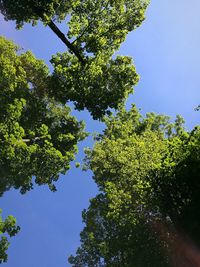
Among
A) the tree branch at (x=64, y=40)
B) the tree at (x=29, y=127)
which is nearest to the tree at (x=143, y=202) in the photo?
the tree at (x=29, y=127)

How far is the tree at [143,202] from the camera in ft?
56.8

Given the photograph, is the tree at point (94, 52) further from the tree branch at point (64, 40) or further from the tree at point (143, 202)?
the tree at point (143, 202)

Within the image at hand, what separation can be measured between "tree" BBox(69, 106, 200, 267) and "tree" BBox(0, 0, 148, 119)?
454 centimetres

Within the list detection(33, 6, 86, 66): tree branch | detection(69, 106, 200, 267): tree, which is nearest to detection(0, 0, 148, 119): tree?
detection(33, 6, 86, 66): tree branch

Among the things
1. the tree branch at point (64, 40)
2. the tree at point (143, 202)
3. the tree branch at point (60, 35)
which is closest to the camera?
the tree at point (143, 202)

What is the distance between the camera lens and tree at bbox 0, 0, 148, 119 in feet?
73.1

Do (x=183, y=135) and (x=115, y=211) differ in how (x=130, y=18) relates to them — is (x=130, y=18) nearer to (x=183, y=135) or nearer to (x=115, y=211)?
(x=183, y=135)

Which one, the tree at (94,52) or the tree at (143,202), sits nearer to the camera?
the tree at (143,202)

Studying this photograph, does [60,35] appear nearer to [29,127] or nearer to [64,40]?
[64,40]

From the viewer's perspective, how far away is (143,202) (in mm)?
21641

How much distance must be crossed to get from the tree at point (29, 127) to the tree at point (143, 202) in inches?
143

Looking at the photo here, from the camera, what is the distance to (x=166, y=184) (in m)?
18.1

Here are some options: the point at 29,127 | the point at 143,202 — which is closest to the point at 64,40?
the point at 29,127

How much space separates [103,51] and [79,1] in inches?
123
